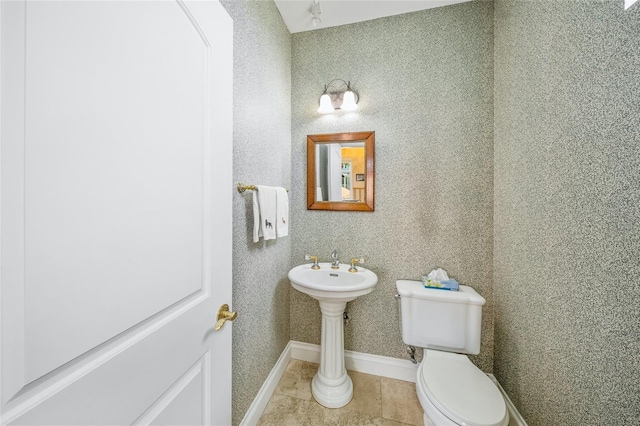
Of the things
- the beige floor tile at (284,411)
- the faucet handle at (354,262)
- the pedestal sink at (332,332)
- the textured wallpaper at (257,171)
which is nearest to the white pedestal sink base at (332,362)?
the pedestal sink at (332,332)

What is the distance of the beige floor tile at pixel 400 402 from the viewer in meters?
1.44

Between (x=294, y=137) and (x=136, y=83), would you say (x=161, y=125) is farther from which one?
(x=294, y=137)

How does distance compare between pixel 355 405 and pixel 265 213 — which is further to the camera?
pixel 355 405

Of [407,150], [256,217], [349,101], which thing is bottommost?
[256,217]

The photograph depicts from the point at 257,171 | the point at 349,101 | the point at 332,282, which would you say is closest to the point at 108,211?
the point at 257,171

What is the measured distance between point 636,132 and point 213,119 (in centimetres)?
131

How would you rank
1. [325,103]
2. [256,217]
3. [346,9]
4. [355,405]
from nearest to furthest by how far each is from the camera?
[256,217], [355,405], [346,9], [325,103]

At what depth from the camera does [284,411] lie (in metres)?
1.47

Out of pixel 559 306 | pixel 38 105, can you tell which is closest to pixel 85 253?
pixel 38 105

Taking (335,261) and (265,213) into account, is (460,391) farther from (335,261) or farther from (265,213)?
(265,213)

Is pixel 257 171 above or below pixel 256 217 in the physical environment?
above

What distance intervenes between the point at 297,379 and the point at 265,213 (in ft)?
4.14

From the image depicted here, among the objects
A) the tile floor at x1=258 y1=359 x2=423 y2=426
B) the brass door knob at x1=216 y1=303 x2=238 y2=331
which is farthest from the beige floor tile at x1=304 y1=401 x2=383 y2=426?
the brass door knob at x1=216 y1=303 x2=238 y2=331

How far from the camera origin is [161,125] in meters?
0.59
